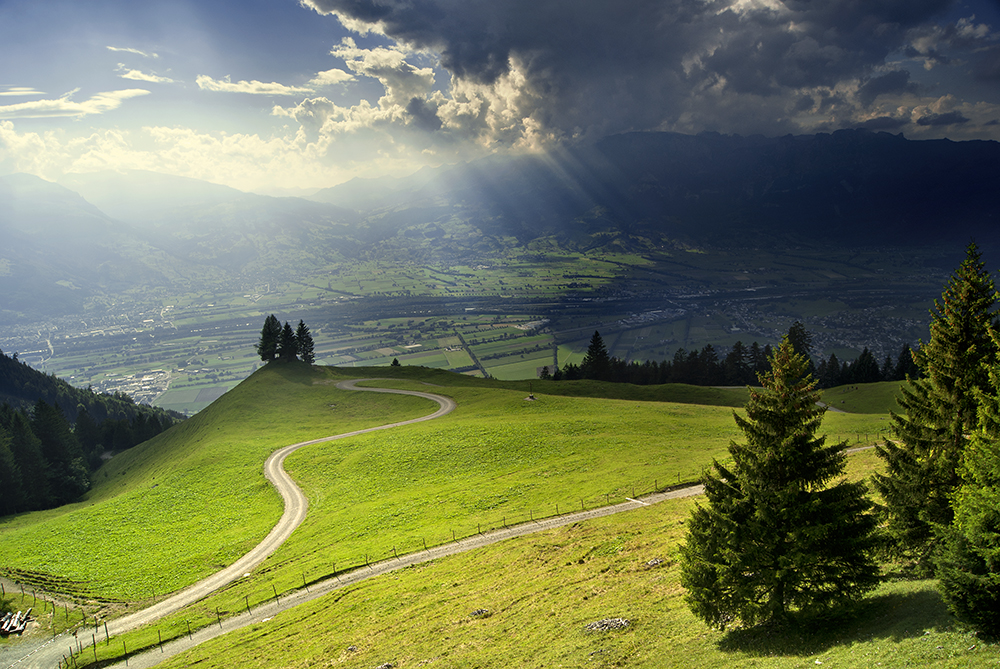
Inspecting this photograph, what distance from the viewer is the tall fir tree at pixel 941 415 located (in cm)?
2234

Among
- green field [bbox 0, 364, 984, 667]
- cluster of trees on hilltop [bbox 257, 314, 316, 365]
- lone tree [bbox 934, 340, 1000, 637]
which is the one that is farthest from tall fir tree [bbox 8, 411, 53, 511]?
lone tree [bbox 934, 340, 1000, 637]

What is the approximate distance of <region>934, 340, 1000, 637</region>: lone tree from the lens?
49.3 ft

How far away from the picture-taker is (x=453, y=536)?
4362 cm

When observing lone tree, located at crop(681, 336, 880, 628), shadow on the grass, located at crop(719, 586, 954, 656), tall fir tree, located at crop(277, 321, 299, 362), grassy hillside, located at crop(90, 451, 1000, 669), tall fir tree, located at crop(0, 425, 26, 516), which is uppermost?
tall fir tree, located at crop(277, 321, 299, 362)

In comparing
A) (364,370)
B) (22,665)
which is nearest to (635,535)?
(22,665)

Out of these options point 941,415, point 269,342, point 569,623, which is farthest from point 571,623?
point 269,342

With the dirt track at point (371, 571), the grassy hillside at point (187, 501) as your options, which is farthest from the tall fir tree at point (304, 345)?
the dirt track at point (371, 571)

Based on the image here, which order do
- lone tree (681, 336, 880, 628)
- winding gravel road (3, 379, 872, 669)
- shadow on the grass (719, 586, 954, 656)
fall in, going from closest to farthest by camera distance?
shadow on the grass (719, 586, 954, 656), lone tree (681, 336, 880, 628), winding gravel road (3, 379, 872, 669)

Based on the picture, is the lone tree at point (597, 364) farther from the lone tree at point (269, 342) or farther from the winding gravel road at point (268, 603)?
the lone tree at point (269, 342)

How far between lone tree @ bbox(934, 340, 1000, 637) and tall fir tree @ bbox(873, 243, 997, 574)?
476cm

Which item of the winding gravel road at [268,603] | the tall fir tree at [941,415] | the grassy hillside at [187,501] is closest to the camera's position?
the tall fir tree at [941,415]

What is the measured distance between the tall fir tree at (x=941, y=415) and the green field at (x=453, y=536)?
2924 millimetres

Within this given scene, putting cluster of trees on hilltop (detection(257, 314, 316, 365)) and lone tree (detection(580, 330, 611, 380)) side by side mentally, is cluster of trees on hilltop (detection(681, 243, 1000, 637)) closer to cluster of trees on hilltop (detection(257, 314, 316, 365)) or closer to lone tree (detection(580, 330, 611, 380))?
lone tree (detection(580, 330, 611, 380))

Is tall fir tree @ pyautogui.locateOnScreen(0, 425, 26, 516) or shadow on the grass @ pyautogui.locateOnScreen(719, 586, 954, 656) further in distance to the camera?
tall fir tree @ pyautogui.locateOnScreen(0, 425, 26, 516)
